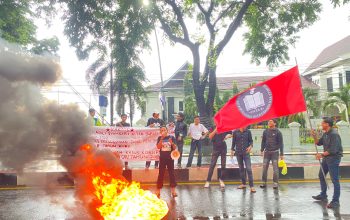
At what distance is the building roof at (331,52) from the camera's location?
45.3 metres

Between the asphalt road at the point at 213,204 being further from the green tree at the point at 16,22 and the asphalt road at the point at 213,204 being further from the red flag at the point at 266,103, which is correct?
the green tree at the point at 16,22

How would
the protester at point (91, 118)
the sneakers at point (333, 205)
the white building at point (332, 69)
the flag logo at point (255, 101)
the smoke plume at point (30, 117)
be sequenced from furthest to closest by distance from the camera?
Answer: the white building at point (332, 69)
the flag logo at point (255, 101)
the sneakers at point (333, 205)
the protester at point (91, 118)
the smoke plume at point (30, 117)

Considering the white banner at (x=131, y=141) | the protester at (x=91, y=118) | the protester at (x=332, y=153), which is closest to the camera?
the protester at (x=91, y=118)

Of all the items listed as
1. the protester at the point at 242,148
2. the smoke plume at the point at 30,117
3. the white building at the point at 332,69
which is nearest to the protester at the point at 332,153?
the protester at the point at 242,148

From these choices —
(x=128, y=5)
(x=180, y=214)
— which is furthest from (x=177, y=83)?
(x=180, y=214)

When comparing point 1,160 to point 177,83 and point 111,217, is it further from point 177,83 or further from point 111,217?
point 177,83

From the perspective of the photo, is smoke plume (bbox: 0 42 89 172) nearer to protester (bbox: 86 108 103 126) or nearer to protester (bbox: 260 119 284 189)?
protester (bbox: 86 108 103 126)

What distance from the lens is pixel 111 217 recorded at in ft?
18.5

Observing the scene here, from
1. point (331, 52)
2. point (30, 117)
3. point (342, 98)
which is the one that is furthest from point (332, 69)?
point (30, 117)

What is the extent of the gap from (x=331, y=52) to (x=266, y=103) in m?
45.1

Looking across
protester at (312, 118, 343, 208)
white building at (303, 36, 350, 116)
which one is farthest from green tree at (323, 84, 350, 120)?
protester at (312, 118, 343, 208)

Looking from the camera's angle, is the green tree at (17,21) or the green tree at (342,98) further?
the green tree at (342,98)

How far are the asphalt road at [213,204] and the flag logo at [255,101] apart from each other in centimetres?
183

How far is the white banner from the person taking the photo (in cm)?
1093
